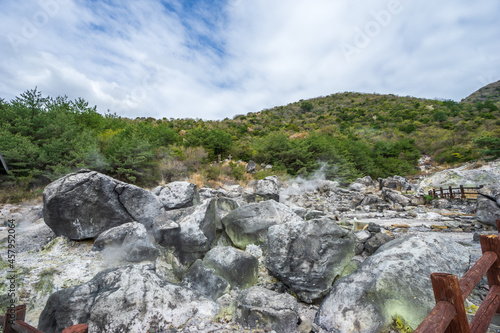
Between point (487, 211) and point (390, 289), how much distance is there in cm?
719

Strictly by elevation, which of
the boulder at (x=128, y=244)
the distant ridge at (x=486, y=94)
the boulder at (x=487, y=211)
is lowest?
the boulder at (x=487, y=211)

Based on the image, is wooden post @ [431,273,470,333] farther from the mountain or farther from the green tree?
the mountain

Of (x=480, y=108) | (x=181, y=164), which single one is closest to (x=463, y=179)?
(x=181, y=164)

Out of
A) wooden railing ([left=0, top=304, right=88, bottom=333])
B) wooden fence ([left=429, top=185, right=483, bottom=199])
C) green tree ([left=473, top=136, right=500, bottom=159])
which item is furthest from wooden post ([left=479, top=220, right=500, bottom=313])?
→ green tree ([left=473, top=136, right=500, bottom=159])

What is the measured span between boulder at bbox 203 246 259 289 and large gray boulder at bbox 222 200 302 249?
1128 mm

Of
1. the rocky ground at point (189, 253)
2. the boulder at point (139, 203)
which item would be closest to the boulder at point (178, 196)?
the rocky ground at point (189, 253)

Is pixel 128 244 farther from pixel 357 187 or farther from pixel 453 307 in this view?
pixel 357 187

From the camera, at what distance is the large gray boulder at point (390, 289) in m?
2.50

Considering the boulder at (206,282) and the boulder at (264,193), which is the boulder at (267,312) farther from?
the boulder at (264,193)

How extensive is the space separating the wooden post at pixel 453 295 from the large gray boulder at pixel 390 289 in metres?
1.31

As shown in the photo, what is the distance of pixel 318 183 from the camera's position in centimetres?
1560

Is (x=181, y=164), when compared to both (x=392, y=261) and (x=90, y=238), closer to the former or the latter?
(x=90, y=238)

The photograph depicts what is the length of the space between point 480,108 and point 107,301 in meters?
45.3

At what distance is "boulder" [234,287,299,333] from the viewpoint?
105 inches
